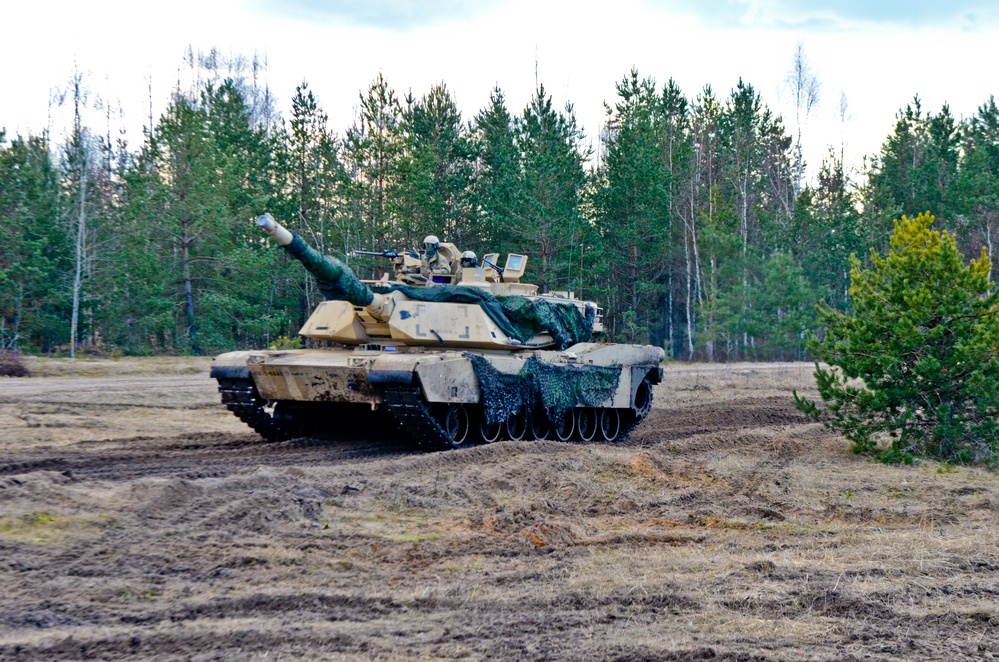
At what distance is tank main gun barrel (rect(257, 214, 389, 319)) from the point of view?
11141mm

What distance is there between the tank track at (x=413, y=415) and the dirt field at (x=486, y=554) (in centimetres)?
39

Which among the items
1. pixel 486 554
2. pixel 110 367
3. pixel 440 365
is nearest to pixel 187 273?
pixel 110 367

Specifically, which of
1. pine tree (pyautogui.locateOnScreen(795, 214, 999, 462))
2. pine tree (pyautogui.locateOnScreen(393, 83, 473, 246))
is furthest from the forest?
pine tree (pyautogui.locateOnScreen(795, 214, 999, 462))

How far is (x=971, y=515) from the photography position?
909cm

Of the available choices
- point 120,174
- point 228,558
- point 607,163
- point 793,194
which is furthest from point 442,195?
point 228,558

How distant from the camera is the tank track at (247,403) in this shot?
44.1 feet

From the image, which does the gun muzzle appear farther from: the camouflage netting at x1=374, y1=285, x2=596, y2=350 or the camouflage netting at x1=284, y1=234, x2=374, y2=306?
the camouflage netting at x1=374, y1=285, x2=596, y2=350

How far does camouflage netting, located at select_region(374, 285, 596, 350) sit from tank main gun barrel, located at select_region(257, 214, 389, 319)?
0.54 m

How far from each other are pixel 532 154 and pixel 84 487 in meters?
24.1

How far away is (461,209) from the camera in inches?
1291

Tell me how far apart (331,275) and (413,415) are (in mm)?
1869

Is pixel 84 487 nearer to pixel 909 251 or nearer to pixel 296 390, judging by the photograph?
pixel 296 390

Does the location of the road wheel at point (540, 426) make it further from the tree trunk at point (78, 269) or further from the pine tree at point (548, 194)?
the tree trunk at point (78, 269)

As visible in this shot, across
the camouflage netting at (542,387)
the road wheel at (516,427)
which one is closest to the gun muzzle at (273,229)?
the camouflage netting at (542,387)
